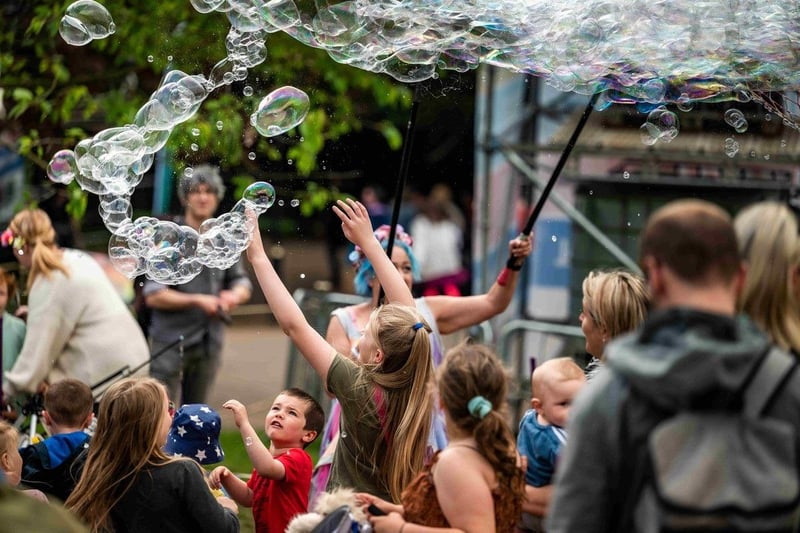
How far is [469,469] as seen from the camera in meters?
2.64

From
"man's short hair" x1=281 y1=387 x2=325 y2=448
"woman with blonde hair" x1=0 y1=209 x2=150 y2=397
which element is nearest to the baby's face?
"man's short hair" x1=281 y1=387 x2=325 y2=448

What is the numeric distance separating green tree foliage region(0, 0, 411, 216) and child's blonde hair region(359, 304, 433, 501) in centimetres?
152

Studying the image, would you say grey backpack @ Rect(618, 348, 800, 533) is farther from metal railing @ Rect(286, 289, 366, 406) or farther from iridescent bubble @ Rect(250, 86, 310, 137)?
metal railing @ Rect(286, 289, 366, 406)

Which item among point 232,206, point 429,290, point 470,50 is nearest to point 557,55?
point 470,50

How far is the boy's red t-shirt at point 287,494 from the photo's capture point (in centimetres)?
351

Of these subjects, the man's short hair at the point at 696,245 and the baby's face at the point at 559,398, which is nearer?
the man's short hair at the point at 696,245

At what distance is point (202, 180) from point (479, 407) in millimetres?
2265

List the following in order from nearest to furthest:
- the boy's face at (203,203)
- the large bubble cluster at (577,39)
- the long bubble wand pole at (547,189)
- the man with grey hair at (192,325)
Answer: the long bubble wand pole at (547,189) < the large bubble cluster at (577,39) < the boy's face at (203,203) < the man with grey hair at (192,325)

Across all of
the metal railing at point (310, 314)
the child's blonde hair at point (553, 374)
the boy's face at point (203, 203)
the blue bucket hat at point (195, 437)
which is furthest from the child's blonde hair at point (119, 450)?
the metal railing at point (310, 314)

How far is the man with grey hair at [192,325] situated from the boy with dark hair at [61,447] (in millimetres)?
1761

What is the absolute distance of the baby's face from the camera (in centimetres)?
312

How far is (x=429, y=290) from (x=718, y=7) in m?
5.36

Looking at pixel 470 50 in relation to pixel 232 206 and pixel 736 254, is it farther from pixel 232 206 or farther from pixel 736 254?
pixel 736 254

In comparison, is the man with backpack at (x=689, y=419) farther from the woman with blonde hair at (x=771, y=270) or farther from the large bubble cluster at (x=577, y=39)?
the large bubble cluster at (x=577, y=39)
